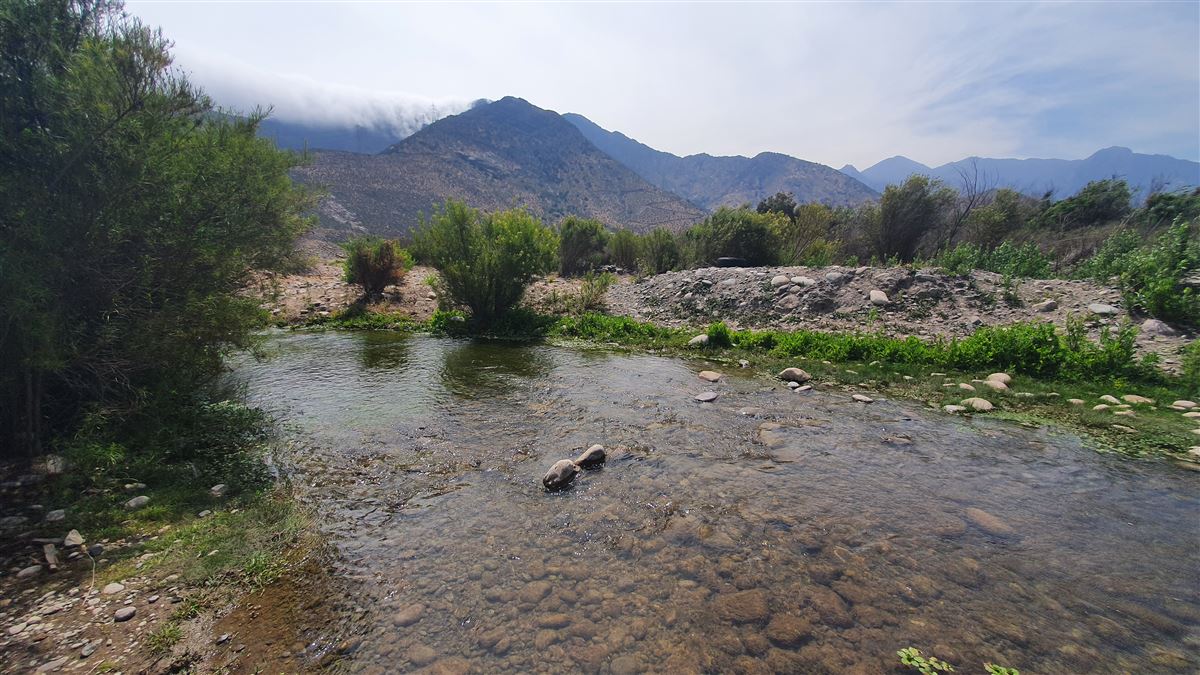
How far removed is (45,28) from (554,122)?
170745 mm

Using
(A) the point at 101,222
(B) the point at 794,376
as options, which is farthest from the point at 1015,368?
(A) the point at 101,222

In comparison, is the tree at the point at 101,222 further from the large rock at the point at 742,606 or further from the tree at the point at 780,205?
the tree at the point at 780,205

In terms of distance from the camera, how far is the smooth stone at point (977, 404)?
25.9ft

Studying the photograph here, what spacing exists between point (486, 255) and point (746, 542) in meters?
12.7

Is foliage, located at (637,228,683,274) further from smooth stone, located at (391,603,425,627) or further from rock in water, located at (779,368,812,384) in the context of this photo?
smooth stone, located at (391,603,425,627)

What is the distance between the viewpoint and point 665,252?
26.3 m

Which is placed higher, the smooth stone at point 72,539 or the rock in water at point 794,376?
the smooth stone at point 72,539

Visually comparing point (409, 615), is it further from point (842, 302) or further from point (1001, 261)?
point (1001, 261)

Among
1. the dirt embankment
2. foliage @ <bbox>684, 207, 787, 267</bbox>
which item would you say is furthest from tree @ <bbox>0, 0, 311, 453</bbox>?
foliage @ <bbox>684, 207, 787, 267</bbox>

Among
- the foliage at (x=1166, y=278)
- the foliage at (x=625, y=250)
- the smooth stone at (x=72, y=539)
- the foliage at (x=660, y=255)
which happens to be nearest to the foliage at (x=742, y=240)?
the foliage at (x=660, y=255)

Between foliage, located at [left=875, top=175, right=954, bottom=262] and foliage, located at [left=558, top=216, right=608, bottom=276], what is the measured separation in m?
16.1

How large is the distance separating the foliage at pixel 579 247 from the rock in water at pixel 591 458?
2389cm

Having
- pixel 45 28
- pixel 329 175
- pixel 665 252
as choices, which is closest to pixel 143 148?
pixel 45 28

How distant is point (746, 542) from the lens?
4.52m
